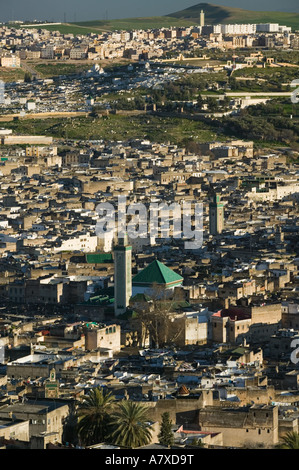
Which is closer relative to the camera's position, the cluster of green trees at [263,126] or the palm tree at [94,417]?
the palm tree at [94,417]

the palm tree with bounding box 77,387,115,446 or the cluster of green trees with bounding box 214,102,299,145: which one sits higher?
the palm tree with bounding box 77,387,115,446

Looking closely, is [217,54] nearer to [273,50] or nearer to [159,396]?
[273,50]

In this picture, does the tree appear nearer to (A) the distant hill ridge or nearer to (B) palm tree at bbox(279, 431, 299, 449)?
(B) palm tree at bbox(279, 431, 299, 449)

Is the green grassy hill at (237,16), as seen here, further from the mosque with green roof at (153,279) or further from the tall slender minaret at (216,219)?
the mosque with green roof at (153,279)

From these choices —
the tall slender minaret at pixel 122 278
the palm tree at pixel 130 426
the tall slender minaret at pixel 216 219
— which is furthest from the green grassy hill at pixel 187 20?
the palm tree at pixel 130 426

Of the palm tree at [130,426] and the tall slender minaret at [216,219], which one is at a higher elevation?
the palm tree at [130,426]

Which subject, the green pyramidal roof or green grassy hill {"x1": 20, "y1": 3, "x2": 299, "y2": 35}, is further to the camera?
green grassy hill {"x1": 20, "y1": 3, "x2": 299, "y2": 35}

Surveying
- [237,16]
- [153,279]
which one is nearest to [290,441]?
[153,279]

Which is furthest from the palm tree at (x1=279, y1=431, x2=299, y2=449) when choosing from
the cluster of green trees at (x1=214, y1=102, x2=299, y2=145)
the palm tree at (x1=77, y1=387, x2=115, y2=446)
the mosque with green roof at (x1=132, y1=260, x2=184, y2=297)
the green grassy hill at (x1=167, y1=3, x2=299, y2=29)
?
the green grassy hill at (x1=167, y1=3, x2=299, y2=29)
